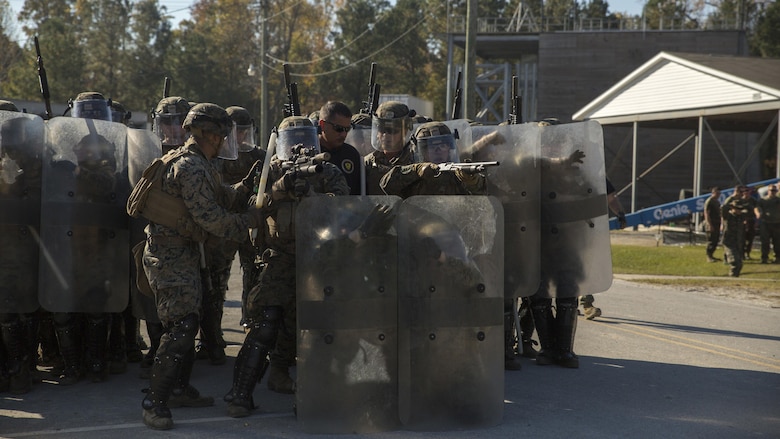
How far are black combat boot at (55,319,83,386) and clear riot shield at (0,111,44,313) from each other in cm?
30

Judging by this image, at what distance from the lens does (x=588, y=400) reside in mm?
6641

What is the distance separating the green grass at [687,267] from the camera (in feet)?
53.3

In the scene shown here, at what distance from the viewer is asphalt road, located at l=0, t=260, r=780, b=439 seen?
18.6 feet

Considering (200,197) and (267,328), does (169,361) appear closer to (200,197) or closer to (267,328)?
(267,328)

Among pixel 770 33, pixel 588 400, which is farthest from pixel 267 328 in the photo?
pixel 770 33

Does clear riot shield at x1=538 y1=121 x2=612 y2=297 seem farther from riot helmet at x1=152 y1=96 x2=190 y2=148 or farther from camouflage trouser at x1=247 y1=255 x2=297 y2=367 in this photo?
riot helmet at x1=152 y1=96 x2=190 y2=148

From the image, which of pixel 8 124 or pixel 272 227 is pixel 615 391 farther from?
pixel 8 124

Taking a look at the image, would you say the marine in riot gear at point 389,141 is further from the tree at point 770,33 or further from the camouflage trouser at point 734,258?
the tree at point 770,33

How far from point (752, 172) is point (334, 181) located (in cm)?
3597

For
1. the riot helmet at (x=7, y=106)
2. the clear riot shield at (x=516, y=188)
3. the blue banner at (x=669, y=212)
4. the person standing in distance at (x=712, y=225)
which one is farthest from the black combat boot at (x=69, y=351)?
the blue banner at (x=669, y=212)

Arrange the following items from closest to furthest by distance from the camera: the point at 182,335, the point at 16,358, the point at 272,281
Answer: the point at 182,335
the point at 272,281
the point at 16,358

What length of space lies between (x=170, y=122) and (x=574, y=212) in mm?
3418

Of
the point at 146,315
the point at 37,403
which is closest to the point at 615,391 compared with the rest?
the point at 146,315

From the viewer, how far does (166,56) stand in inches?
2395
